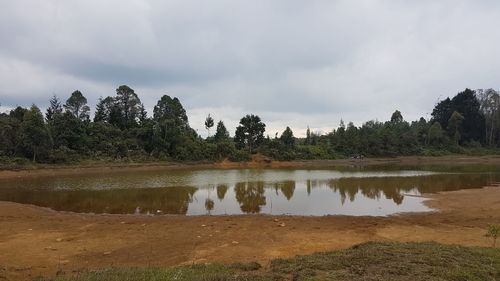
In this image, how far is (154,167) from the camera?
202 feet

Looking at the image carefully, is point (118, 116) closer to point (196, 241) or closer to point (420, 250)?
point (196, 241)

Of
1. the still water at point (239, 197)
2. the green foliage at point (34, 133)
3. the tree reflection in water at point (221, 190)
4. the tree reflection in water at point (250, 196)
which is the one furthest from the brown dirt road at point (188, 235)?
the green foliage at point (34, 133)

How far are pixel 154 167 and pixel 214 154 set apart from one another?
47.3ft

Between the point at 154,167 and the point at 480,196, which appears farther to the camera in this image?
the point at 154,167

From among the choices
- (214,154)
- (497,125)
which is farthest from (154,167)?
(497,125)

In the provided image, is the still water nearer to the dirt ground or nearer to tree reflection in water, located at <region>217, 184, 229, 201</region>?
tree reflection in water, located at <region>217, 184, 229, 201</region>

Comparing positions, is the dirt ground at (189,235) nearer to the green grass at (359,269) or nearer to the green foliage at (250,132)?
the green grass at (359,269)

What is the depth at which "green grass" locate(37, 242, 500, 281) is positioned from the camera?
798cm

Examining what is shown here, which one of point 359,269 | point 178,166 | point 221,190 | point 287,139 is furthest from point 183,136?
point 359,269

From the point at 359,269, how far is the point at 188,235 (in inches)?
333

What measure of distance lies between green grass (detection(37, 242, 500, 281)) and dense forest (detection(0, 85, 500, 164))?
169 ft

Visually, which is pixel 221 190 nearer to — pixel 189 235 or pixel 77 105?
pixel 189 235

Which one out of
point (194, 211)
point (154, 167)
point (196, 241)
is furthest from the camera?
point (154, 167)

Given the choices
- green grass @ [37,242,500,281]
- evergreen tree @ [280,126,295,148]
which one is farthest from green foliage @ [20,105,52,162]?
green grass @ [37,242,500,281]
